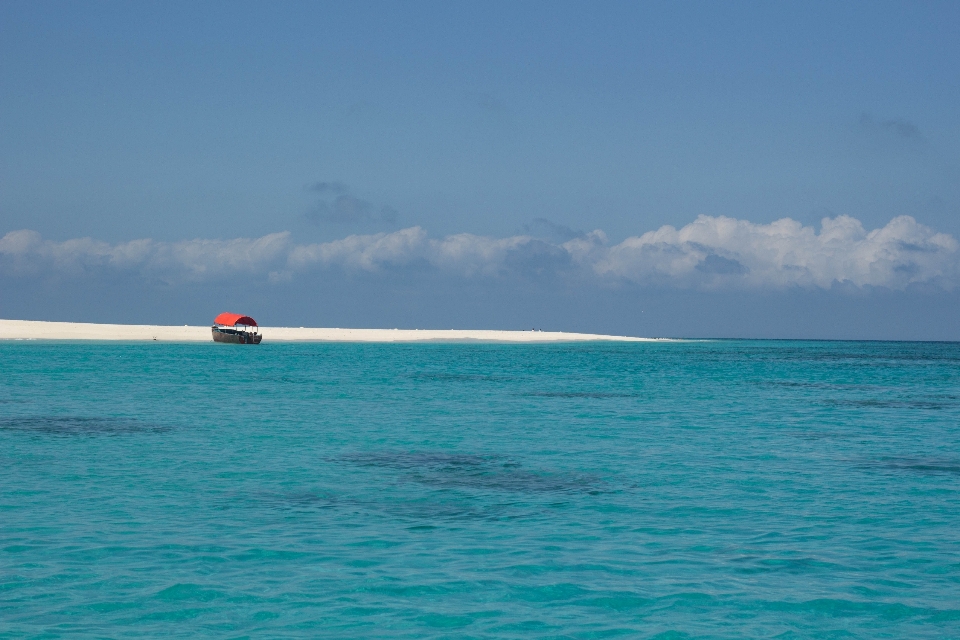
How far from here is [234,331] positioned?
116438 mm

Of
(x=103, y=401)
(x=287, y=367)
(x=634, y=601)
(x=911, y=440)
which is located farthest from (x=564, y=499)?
(x=287, y=367)

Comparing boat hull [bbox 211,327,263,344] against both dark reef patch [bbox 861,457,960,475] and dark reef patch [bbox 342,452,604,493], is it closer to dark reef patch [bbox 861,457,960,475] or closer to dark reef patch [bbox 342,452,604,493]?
dark reef patch [bbox 342,452,604,493]

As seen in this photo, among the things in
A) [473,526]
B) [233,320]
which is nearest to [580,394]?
[473,526]

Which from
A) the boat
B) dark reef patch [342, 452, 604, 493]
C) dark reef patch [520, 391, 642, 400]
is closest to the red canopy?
the boat

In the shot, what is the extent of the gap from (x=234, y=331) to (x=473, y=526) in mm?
107570

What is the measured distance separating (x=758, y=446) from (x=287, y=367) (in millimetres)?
50076

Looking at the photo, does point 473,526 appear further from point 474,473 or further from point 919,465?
point 919,465

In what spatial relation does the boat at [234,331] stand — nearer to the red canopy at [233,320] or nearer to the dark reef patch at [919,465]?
the red canopy at [233,320]

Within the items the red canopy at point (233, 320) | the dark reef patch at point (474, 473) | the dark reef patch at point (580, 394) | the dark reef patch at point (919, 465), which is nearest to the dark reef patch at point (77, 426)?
the dark reef patch at point (474, 473)

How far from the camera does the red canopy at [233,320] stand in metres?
110

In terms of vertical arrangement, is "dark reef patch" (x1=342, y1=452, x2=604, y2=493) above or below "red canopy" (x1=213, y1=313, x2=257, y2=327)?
below

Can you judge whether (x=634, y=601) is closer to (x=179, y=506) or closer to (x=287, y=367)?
(x=179, y=506)

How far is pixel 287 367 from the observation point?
69125 millimetres

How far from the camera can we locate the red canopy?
359 feet
